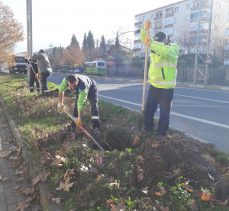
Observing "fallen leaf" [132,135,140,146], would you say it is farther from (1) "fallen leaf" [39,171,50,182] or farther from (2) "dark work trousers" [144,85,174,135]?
(1) "fallen leaf" [39,171,50,182]

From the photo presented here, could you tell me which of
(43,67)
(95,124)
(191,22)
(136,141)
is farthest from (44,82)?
(191,22)

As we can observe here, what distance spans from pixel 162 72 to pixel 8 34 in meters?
24.7

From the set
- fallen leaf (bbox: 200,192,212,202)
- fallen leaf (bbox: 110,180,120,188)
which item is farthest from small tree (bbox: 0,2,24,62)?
fallen leaf (bbox: 200,192,212,202)

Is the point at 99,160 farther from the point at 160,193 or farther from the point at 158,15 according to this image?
the point at 158,15

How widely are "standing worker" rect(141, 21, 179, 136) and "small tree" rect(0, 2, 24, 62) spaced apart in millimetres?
23716

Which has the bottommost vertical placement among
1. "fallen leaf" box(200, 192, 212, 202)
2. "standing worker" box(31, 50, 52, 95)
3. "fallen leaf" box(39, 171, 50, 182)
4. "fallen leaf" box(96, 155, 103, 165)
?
"fallen leaf" box(39, 171, 50, 182)

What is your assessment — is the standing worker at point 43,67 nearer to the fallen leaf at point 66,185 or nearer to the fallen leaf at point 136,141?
the fallen leaf at point 136,141

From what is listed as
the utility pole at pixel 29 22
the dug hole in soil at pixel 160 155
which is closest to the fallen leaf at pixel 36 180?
the dug hole in soil at pixel 160 155

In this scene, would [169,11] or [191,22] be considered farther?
[169,11]

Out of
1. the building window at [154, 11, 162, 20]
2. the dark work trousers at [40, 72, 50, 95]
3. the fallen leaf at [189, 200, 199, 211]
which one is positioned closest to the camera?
the fallen leaf at [189, 200, 199, 211]

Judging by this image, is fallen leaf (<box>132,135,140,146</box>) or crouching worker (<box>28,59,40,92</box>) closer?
fallen leaf (<box>132,135,140,146</box>)

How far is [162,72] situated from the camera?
564cm

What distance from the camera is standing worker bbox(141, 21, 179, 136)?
5.36m

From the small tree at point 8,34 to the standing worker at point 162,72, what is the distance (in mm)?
23716
